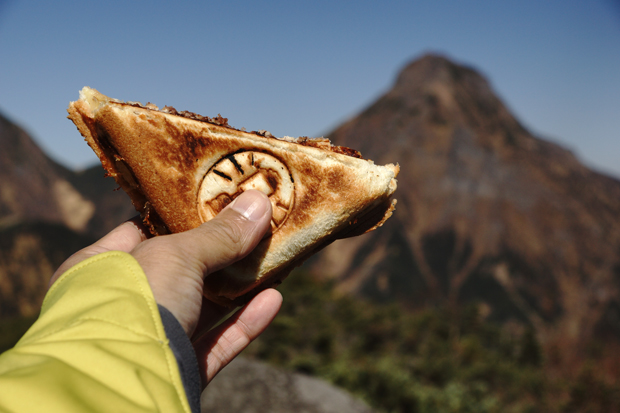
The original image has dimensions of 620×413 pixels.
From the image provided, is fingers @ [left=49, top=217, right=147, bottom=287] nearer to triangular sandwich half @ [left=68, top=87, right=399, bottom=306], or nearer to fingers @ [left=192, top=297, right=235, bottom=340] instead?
triangular sandwich half @ [left=68, top=87, right=399, bottom=306]

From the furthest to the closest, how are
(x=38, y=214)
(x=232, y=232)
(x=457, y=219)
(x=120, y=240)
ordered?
(x=38, y=214) < (x=457, y=219) < (x=120, y=240) < (x=232, y=232)

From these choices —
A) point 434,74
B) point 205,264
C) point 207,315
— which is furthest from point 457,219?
point 205,264

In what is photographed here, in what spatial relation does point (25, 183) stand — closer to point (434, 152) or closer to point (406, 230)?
point (406, 230)

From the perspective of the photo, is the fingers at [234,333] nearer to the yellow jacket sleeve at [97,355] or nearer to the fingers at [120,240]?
the fingers at [120,240]

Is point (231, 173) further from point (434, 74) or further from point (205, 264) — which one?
point (434, 74)

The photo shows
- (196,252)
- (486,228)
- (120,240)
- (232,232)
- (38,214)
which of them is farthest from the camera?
(38,214)

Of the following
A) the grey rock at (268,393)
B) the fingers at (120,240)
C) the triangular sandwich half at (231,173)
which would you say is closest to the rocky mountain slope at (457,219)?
the grey rock at (268,393)
